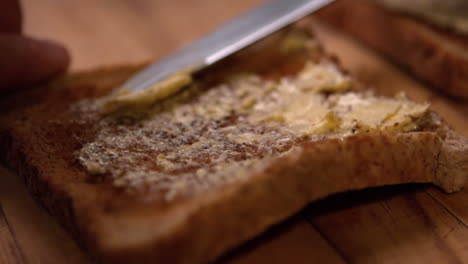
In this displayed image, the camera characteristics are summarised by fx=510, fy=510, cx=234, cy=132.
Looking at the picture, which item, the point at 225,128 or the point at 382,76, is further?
the point at 382,76


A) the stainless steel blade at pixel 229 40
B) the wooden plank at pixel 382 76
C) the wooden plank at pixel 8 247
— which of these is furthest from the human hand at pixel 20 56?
the wooden plank at pixel 382 76

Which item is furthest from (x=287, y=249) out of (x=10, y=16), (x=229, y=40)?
(x=10, y=16)

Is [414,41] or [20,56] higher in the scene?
[20,56]

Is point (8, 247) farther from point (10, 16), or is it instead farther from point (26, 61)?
Answer: point (10, 16)

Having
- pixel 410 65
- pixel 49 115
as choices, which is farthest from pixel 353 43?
pixel 49 115

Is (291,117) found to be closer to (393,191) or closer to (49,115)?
(393,191)

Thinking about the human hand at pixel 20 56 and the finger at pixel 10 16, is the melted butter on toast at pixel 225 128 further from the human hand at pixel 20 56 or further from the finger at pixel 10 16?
the finger at pixel 10 16

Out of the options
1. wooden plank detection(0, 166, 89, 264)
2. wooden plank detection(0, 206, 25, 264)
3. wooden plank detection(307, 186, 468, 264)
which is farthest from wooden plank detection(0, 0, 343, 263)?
wooden plank detection(307, 186, 468, 264)
